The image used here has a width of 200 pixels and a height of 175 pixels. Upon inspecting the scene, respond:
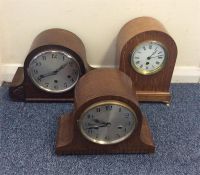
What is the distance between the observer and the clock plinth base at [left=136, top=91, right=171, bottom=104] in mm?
1643

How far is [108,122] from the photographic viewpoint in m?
1.30

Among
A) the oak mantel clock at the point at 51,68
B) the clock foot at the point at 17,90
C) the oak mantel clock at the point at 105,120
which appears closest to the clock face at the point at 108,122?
the oak mantel clock at the point at 105,120

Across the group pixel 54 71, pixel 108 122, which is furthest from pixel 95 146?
pixel 54 71

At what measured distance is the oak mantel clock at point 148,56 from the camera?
4.91 feet

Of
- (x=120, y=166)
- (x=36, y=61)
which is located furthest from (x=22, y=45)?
(x=120, y=166)

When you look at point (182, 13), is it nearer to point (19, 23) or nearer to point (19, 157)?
point (19, 23)

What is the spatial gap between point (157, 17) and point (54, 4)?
20.2 inches

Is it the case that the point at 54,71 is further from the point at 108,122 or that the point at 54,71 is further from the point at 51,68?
the point at 108,122

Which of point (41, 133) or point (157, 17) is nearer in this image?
point (41, 133)

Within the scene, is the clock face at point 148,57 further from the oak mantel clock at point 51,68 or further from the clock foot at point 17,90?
the clock foot at point 17,90

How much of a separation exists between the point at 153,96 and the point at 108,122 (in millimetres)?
433

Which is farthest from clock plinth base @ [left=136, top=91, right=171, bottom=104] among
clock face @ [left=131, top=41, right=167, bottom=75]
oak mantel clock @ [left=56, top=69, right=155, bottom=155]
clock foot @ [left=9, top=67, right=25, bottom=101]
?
clock foot @ [left=9, top=67, right=25, bottom=101]

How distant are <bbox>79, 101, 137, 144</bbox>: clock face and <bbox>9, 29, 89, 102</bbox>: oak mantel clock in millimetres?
350

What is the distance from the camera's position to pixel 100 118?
4.20 ft
